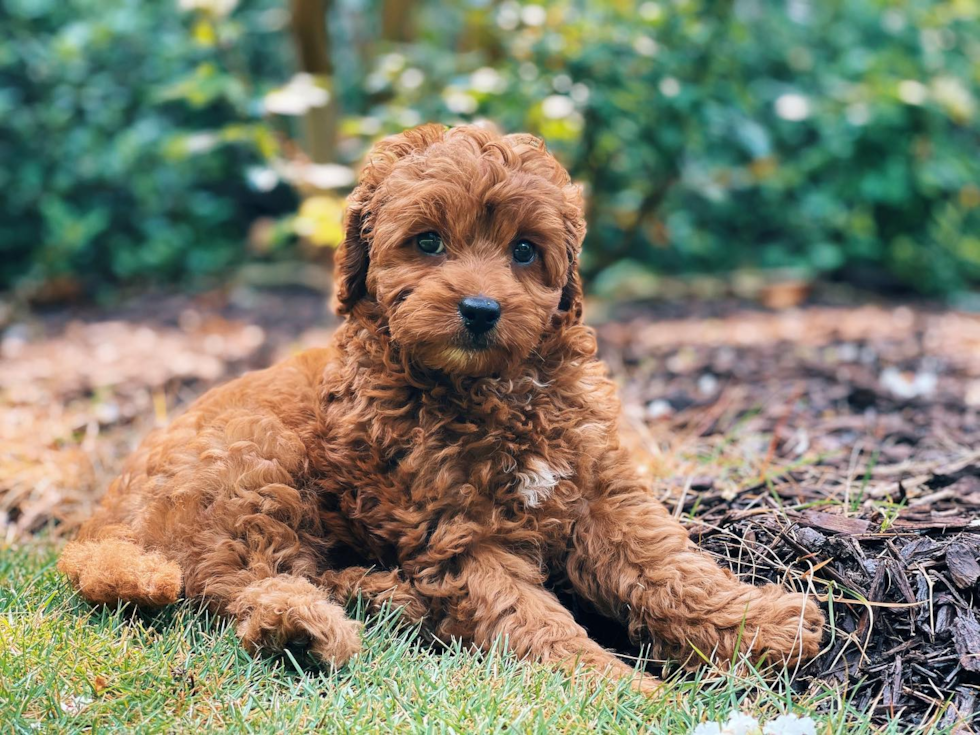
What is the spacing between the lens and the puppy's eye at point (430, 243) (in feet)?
10.4

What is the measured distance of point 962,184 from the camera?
938 centimetres

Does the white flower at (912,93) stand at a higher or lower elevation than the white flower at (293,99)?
lower

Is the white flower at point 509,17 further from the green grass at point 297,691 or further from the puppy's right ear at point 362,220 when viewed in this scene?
the green grass at point 297,691

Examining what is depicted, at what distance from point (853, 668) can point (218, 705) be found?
1862 mm

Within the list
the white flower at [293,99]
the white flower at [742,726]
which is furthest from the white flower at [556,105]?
the white flower at [742,726]

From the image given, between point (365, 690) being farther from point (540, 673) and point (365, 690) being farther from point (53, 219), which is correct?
point (53, 219)

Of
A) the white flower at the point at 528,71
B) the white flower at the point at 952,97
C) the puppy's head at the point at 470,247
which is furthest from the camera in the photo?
the white flower at the point at 952,97

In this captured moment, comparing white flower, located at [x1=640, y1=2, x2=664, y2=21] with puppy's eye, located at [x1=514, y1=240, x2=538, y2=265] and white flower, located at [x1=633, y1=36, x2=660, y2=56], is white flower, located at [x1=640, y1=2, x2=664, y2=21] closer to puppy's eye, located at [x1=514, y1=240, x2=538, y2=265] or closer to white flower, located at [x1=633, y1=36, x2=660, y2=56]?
white flower, located at [x1=633, y1=36, x2=660, y2=56]

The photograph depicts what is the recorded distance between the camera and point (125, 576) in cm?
302

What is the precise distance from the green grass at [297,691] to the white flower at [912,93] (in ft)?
22.1

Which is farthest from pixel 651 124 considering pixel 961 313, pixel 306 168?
pixel 961 313

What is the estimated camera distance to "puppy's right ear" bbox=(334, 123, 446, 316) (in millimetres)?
3359

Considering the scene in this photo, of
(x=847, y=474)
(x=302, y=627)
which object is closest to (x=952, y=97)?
(x=847, y=474)

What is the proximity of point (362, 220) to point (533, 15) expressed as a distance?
3562mm
